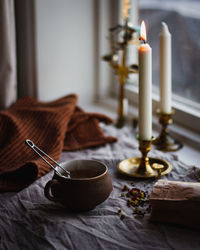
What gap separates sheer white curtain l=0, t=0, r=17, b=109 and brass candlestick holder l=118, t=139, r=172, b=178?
1.82ft

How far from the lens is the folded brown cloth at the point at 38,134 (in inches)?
35.5

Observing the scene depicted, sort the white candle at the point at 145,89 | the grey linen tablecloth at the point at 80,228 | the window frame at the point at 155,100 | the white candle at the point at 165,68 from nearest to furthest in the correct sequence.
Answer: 1. the grey linen tablecloth at the point at 80,228
2. the white candle at the point at 145,89
3. the white candle at the point at 165,68
4. the window frame at the point at 155,100

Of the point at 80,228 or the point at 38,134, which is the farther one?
the point at 38,134

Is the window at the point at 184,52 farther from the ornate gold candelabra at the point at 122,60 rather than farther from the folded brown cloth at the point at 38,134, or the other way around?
the folded brown cloth at the point at 38,134

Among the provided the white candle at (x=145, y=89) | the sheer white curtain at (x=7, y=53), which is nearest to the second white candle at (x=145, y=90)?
the white candle at (x=145, y=89)

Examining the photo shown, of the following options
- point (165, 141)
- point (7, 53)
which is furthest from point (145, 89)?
point (7, 53)

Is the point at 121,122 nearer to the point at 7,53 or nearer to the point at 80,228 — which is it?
the point at 7,53

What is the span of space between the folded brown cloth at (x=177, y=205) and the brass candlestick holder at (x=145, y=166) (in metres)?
0.15

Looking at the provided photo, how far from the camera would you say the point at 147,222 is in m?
0.71

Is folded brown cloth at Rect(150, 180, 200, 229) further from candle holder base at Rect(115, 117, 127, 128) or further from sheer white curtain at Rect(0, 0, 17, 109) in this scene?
sheer white curtain at Rect(0, 0, 17, 109)

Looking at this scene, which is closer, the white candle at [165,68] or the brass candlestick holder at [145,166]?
the brass candlestick holder at [145,166]

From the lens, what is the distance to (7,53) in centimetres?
127

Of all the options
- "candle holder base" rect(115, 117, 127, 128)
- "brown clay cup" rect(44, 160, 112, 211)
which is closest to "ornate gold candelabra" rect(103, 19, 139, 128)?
"candle holder base" rect(115, 117, 127, 128)

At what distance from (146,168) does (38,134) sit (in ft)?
1.16
